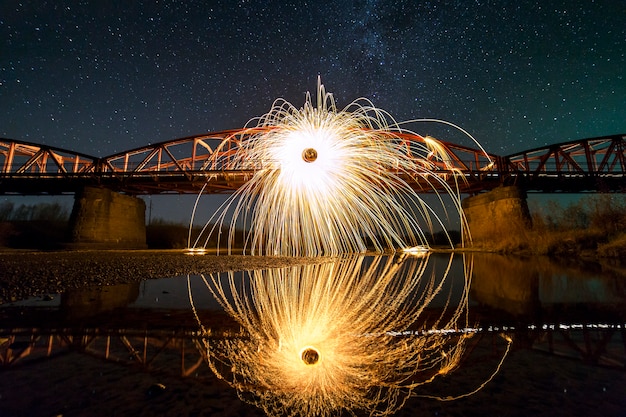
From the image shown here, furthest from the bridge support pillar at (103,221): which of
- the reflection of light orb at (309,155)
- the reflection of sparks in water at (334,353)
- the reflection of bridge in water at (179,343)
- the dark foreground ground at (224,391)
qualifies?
the dark foreground ground at (224,391)

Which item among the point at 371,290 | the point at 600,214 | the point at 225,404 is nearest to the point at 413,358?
the point at 225,404

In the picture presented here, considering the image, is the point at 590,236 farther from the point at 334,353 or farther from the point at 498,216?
the point at 334,353

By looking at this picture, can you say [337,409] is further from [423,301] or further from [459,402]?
[423,301]

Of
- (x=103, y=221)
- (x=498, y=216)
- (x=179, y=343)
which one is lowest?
(x=179, y=343)

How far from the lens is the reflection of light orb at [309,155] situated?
35.2 ft

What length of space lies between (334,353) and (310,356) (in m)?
0.14

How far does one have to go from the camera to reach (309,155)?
10750mm

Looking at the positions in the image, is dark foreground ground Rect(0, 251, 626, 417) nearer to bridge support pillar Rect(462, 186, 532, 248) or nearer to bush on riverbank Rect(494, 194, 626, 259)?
bush on riverbank Rect(494, 194, 626, 259)

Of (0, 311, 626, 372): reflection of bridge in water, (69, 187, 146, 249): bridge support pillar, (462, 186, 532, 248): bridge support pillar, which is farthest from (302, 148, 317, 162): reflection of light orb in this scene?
(69, 187, 146, 249): bridge support pillar

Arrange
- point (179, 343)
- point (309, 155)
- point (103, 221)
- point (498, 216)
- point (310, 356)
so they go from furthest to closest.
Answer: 1. point (103, 221)
2. point (498, 216)
3. point (309, 155)
4. point (179, 343)
5. point (310, 356)

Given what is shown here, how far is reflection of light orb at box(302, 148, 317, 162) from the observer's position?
35.2 ft

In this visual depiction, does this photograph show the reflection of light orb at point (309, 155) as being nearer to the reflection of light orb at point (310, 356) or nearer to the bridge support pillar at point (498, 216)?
the reflection of light orb at point (310, 356)

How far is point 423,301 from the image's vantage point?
357 centimetres

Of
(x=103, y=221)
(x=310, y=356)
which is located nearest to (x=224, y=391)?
(x=310, y=356)
